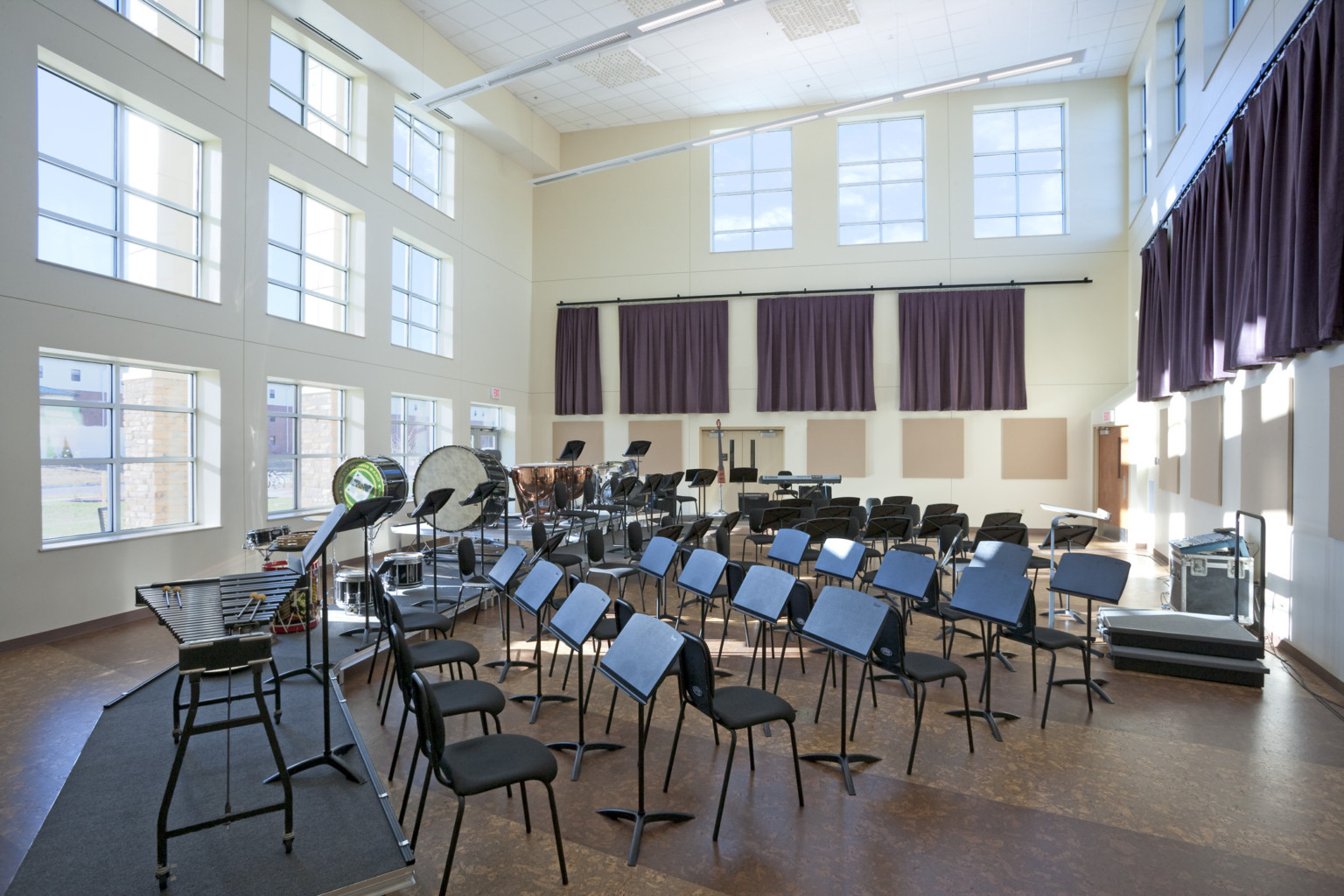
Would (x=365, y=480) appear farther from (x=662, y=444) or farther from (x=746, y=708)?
(x=662, y=444)

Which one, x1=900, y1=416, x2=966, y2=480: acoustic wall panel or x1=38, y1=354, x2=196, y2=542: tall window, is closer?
x1=38, y1=354, x2=196, y2=542: tall window

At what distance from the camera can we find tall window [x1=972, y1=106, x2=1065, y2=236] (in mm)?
12281

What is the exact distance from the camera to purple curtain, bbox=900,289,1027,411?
40.2ft

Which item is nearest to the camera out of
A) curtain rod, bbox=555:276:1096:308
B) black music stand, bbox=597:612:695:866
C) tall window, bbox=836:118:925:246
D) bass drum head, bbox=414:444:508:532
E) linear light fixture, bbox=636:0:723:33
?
black music stand, bbox=597:612:695:866

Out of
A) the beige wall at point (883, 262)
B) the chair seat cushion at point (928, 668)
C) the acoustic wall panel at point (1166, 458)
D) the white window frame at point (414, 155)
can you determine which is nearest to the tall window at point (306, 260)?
the white window frame at point (414, 155)

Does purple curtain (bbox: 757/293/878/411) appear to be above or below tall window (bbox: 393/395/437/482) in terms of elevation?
above

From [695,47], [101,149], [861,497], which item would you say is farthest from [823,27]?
[101,149]

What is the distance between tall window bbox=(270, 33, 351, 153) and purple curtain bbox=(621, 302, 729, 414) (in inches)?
231

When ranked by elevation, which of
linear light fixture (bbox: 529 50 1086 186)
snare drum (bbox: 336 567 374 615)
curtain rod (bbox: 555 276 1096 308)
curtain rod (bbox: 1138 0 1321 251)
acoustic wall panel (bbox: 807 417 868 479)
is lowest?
snare drum (bbox: 336 567 374 615)

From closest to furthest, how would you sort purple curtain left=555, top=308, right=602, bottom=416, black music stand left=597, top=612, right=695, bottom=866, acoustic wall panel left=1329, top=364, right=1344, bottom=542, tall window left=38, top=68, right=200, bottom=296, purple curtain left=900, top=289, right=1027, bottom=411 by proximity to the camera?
black music stand left=597, top=612, right=695, bottom=866 → acoustic wall panel left=1329, top=364, right=1344, bottom=542 → tall window left=38, top=68, right=200, bottom=296 → purple curtain left=900, top=289, right=1027, bottom=411 → purple curtain left=555, top=308, right=602, bottom=416

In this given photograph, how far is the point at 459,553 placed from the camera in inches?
212

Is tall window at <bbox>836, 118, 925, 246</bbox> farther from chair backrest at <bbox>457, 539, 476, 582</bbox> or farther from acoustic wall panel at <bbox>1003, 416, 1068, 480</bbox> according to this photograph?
chair backrest at <bbox>457, 539, 476, 582</bbox>

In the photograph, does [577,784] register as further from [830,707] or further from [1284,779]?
[1284,779]

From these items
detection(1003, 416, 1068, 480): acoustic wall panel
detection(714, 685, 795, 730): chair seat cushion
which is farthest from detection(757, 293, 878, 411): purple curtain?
detection(714, 685, 795, 730): chair seat cushion
